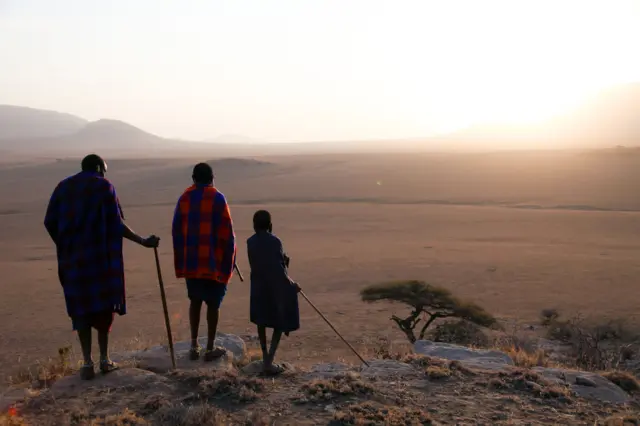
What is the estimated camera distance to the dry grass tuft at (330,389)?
13.1ft

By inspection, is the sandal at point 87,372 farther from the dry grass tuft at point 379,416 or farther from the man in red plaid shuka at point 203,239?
the dry grass tuft at point 379,416

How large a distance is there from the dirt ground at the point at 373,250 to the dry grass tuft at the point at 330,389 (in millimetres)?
2930

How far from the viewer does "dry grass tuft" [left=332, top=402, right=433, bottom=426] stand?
360 cm

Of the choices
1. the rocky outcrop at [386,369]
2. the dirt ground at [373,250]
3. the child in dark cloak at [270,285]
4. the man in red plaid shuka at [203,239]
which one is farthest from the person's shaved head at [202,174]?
the dirt ground at [373,250]

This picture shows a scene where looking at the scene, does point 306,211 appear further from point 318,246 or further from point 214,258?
point 214,258

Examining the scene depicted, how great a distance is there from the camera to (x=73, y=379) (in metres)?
4.24

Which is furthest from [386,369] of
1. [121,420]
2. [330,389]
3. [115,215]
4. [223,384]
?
[115,215]

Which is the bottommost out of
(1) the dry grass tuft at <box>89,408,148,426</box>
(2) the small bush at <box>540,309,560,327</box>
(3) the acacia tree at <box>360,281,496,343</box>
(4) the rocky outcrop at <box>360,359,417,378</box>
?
(2) the small bush at <box>540,309,560,327</box>

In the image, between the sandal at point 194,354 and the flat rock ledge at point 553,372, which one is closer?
the flat rock ledge at point 553,372

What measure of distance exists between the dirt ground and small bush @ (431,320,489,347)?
77cm

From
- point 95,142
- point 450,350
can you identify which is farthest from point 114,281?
point 95,142

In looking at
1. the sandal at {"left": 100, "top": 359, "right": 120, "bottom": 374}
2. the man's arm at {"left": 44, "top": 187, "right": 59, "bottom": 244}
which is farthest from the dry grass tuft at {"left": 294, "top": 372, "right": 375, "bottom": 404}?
the man's arm at {"left": 44, "top": 187, "right": 59, "bottom": 244}

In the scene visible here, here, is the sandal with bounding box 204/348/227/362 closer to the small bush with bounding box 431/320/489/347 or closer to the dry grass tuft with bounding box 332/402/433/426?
the dry grass tuft with bounding box 332/402/433/426

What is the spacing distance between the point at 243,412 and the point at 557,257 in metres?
13.0
